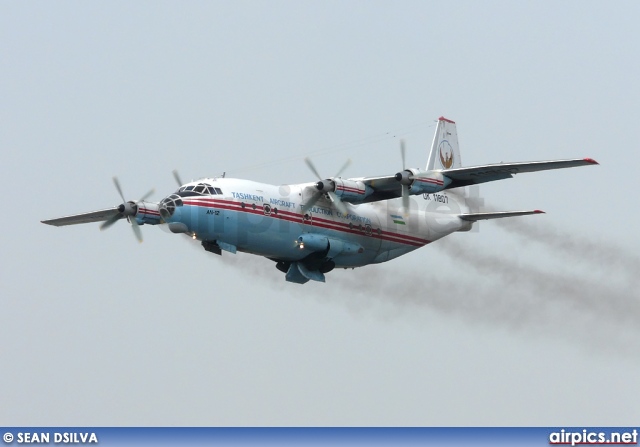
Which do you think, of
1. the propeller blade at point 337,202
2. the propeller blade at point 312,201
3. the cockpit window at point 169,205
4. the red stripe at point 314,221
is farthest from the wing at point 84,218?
the propeller blade at point 337,202

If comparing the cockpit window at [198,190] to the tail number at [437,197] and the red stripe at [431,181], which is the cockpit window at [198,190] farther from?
the tail number at [437,197]

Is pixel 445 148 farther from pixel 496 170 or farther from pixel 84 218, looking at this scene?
pixel 84 218

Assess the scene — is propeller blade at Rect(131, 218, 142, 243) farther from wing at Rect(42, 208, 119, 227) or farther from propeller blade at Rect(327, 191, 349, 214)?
propeller blade at Rect(327, 191, 349, 214)

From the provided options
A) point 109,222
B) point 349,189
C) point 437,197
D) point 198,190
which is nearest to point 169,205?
point 198,190

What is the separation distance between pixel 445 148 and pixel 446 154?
0.24 meters

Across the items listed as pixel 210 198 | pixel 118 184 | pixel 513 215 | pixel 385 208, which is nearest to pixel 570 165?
pixel 513 215

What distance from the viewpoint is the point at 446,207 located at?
4938 centimetres

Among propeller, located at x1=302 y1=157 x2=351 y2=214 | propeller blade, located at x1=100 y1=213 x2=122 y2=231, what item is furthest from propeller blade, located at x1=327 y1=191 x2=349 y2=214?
propeller blade, located at x1=100 y1=213 x2=122 y2=231

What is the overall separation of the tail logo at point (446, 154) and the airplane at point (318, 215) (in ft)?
5.56

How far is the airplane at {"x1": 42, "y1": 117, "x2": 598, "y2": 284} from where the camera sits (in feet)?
140

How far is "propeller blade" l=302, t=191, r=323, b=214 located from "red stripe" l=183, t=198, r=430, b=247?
0.30m

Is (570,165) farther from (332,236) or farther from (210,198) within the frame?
(210,198)

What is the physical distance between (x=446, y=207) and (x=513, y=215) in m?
3.86

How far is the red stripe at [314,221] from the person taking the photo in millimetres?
42522
